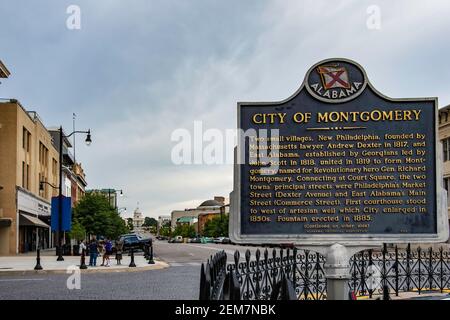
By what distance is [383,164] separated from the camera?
9.12 meters

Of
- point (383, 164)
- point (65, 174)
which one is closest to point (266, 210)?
point (383, 164)

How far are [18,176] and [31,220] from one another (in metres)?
4.51

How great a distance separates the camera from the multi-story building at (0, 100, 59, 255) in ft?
168

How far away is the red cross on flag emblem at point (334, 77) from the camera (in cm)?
936

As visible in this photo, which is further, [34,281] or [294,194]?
[34,281]

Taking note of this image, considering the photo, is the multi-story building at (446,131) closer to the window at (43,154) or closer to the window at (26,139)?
the window at (26,139)

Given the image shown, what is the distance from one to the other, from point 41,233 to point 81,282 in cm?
5324

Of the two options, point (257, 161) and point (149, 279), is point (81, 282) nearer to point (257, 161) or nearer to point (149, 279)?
point (149, 279)

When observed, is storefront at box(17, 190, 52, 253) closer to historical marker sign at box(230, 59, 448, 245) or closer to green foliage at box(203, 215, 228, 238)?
historical marker sign at box(230, 59, 448, 245)

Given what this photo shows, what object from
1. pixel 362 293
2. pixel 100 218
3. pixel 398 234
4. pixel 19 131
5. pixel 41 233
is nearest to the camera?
pixel 398 234

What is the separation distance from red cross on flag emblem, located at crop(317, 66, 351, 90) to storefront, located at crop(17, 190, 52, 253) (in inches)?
1844

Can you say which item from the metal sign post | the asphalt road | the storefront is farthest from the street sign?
the metal sign post

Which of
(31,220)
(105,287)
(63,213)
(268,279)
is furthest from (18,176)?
(268,279)

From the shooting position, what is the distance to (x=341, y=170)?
9.11 meters
